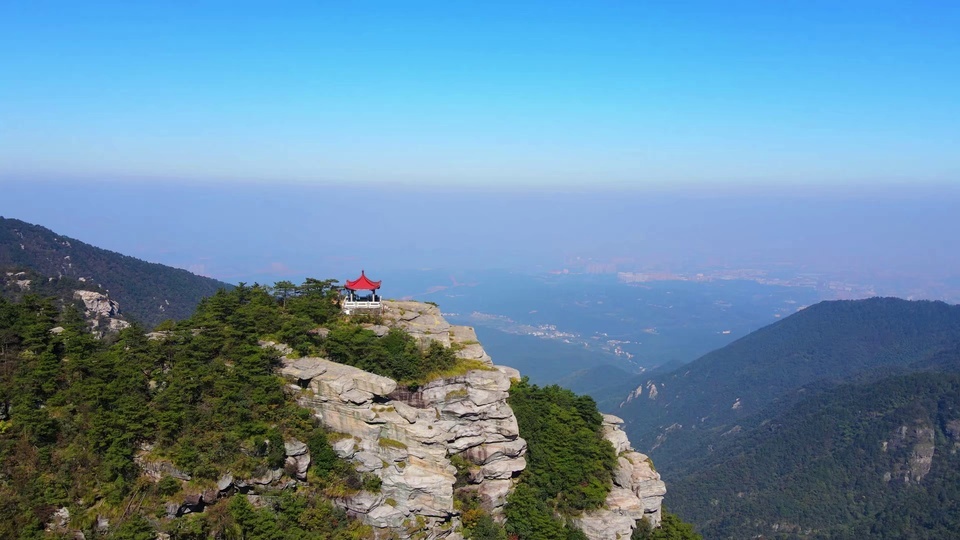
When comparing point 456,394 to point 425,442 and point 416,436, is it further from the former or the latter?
point 416,436

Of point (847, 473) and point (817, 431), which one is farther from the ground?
point (817, 431)

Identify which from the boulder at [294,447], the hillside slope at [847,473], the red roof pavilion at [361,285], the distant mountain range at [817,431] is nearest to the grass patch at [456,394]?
the boulder at [294,447]

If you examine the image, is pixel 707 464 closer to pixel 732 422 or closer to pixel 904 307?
pixel 732 422

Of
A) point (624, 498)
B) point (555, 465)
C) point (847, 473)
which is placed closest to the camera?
point (555, 465)

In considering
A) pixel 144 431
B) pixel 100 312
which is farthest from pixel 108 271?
pixel 144 431

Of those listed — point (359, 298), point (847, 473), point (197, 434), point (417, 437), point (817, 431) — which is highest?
point (359, 298)

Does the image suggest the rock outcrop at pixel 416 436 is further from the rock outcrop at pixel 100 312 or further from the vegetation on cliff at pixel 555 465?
the rock outcrop at pixel 100 312

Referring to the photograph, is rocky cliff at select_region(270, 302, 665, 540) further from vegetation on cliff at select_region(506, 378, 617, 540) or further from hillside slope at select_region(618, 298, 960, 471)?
hillside slope at select_region(618, 298, 960, 471)

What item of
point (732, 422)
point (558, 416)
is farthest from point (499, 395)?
point (732, 422)
